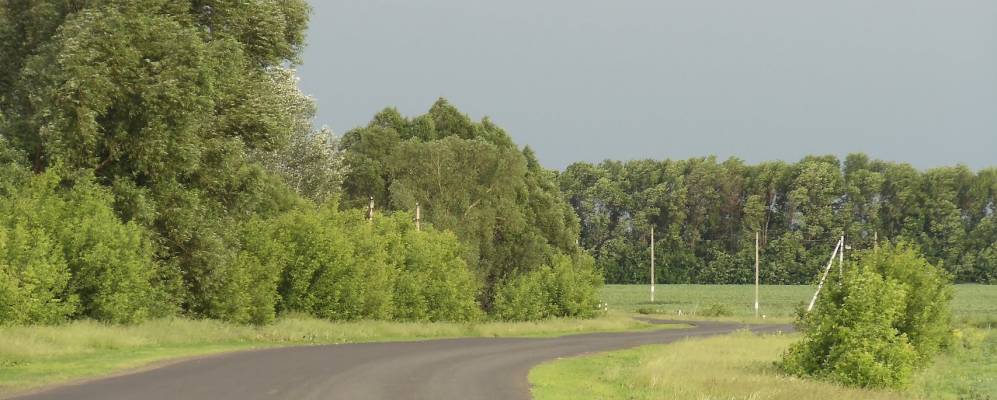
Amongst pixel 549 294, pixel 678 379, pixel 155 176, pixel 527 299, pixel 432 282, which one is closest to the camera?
pixel 678 379

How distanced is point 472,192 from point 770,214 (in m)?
76.2

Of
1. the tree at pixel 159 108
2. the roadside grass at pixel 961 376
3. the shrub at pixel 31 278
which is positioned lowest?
the roadside grass at pixel 961 376

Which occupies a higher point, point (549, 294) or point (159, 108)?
point (159, 108)

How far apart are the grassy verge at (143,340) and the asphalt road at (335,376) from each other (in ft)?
4.59

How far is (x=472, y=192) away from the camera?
Result: 252 ft

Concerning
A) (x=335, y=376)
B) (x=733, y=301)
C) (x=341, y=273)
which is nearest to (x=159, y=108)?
(x=341, y=273)

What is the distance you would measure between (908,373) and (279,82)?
1670 inches

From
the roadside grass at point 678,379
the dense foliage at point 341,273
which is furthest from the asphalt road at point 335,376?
the dense foliage at point 341,273

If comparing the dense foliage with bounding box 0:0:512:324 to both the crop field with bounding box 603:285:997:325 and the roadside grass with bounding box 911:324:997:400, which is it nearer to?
the roadside grass with bounding box 911:324:997:400

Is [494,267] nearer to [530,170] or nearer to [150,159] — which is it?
[530,170]

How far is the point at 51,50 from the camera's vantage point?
38500 mm

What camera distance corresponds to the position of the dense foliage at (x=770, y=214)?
445 feet

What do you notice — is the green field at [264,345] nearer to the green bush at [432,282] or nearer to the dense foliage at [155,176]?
the dense foliage at [155,176]

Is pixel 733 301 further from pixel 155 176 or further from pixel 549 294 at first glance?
pixel 155 176
